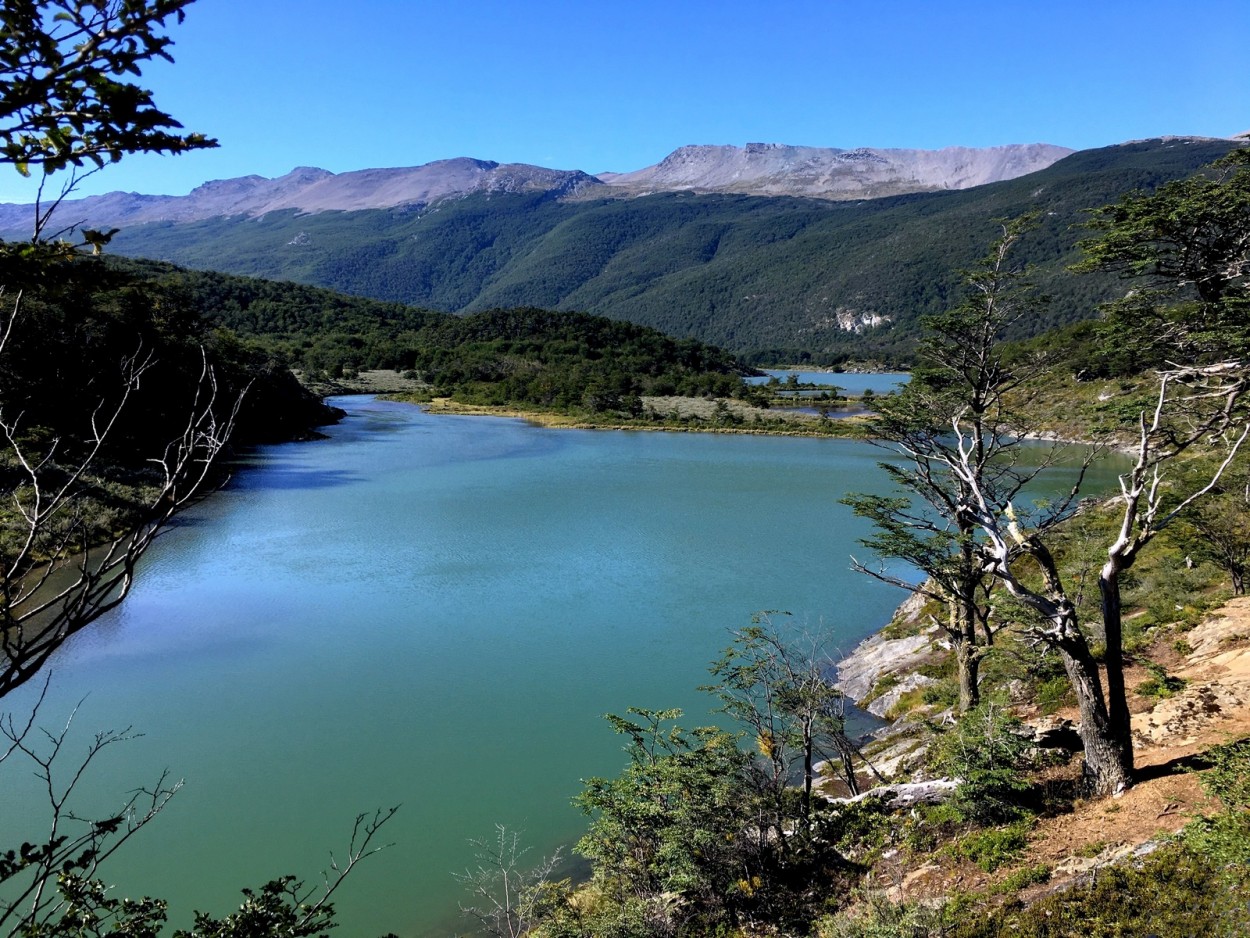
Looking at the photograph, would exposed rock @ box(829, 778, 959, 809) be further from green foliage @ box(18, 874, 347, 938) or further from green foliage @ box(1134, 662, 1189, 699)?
green foliage @ box(18, 874, 347, 938)

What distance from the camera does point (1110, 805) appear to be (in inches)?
229

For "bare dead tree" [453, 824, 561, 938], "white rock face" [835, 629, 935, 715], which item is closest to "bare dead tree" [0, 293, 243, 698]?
"bare dead tree" [453, 824, 561, 938]

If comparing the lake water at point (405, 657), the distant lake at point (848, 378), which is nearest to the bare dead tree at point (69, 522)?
the lake water at point (405, 657)

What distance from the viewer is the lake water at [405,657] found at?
8.72 m

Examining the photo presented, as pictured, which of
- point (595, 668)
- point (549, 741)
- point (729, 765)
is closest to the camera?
point (729, 765)

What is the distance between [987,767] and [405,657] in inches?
408

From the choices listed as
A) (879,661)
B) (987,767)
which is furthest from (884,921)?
(879,661)

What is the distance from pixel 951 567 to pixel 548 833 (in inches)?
229

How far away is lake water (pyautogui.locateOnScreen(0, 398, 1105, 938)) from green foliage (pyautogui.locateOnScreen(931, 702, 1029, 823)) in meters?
4.56

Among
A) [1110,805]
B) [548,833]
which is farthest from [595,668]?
[1110,805]

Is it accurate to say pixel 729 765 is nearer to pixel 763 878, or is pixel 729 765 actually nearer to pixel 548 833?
pixel 763 878

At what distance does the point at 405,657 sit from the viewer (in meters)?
13.9

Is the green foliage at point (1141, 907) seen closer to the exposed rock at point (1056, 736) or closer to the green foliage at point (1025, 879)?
the green foliage at point (1025, 879)

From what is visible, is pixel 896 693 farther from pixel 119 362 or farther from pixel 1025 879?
pixel 119 362
